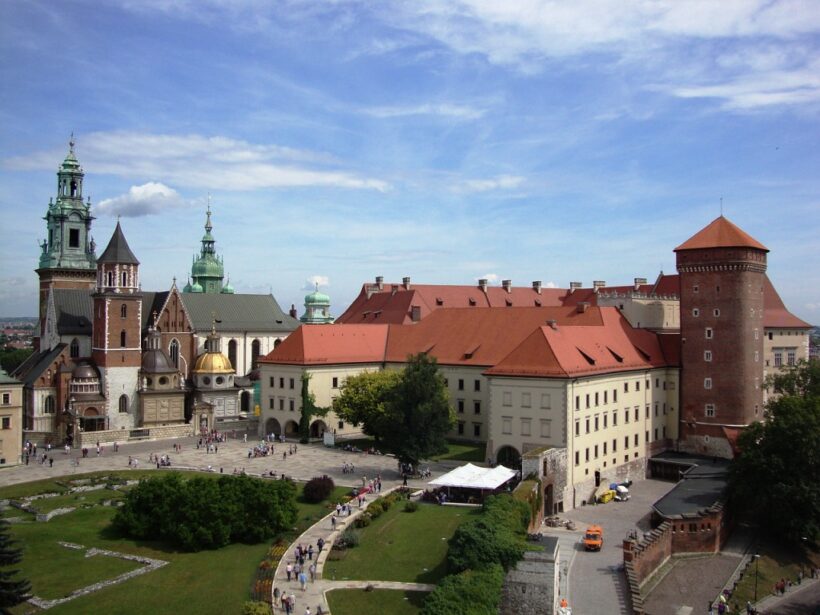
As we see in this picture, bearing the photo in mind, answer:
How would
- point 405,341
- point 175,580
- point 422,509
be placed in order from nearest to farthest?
point 175,580
point 422,509
point 405,341

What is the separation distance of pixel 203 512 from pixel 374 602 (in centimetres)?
1214

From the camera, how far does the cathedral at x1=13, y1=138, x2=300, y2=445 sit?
75.6 m

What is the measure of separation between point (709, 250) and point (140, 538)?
47.1m

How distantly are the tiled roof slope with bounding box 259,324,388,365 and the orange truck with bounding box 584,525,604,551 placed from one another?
3408cm

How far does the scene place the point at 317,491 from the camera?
5059 cm

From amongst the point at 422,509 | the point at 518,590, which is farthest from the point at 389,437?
the point at 518,590

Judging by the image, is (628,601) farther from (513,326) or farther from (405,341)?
(405,341)

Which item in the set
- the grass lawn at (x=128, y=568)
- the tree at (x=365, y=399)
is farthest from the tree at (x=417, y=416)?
the grass lawn at (x=128, y=568)

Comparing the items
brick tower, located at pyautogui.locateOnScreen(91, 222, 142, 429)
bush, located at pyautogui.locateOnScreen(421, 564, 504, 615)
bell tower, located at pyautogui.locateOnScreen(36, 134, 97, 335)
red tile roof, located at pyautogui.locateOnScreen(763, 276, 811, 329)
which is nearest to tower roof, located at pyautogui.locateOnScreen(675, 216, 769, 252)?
red tile roof, located at pyautogui.locateOnScreen(763, 276, 811, 329)

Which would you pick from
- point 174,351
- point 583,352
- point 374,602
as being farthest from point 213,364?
point 374,602

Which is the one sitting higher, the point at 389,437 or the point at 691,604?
the point at 389,437

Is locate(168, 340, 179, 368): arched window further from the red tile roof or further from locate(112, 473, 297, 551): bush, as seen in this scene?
the red tile roof

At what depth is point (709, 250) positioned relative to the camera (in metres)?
64.2

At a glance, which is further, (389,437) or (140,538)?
(389,437)
